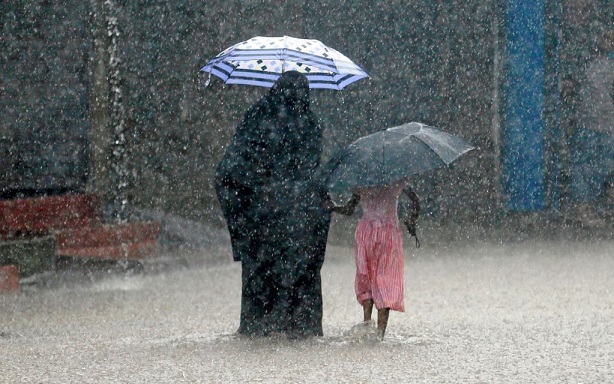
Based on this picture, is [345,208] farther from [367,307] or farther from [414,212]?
[367,307]

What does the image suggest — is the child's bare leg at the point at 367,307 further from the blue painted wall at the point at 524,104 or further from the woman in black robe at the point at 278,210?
the blue painted wall at the point at 524,104

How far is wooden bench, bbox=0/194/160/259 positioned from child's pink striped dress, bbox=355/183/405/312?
457cm

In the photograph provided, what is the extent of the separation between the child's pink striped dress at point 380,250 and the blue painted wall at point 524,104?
6.99 m

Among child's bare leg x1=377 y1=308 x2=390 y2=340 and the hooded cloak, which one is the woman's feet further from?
the hooded cloak

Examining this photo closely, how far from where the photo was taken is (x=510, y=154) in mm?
13797

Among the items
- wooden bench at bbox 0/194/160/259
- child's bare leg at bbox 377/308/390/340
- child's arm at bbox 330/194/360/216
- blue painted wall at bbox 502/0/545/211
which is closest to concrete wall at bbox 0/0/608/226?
blue painted wall at bbox 502/0/545/211

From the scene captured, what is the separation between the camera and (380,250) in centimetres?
700

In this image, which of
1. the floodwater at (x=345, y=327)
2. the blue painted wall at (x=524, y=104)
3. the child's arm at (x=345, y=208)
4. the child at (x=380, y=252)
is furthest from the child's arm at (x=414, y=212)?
the blue painted wall at (x=524, y=104)

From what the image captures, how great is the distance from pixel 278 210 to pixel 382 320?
932 mm

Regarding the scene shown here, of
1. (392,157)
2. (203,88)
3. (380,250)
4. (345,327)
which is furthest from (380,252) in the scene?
(203,88)

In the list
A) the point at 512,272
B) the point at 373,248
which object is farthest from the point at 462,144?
the point at 512,272

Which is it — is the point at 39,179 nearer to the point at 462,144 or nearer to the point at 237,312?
the point at 237,312

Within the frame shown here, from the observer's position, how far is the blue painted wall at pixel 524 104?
13.7 meters

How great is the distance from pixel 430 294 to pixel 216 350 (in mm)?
3237
